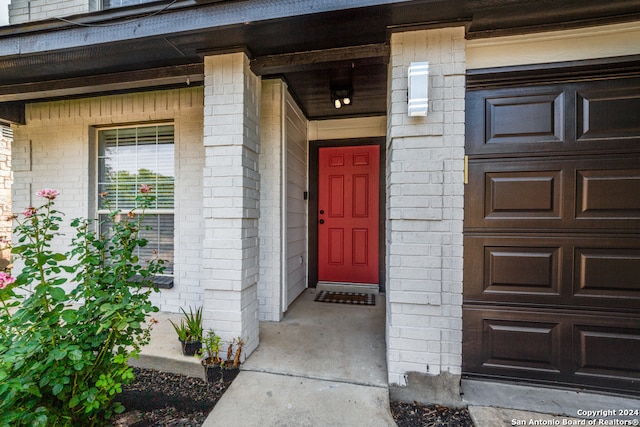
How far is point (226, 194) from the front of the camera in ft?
6.99

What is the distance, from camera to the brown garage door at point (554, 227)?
5.90ft

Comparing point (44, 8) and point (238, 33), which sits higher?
point (44, 8)

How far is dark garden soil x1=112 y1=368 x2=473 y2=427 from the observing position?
1.70 metres

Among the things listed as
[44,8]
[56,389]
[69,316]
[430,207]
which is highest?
[44,8]

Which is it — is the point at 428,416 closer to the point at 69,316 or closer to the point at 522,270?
the point at 522,270

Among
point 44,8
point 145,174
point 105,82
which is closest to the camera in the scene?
point 105,82

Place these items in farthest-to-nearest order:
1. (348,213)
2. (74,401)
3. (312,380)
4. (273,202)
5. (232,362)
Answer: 1. (348,213)
2. (273,202)
3. (232,362)
4. (312,380)
5. (74,401)

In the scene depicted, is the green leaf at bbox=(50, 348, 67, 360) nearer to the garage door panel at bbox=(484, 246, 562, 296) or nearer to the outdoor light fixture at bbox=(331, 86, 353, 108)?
the garage door panel at bbox=(484, 246, 562, 296)

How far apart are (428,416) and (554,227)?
4.95ft

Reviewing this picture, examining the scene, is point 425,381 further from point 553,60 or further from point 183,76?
point 183,76

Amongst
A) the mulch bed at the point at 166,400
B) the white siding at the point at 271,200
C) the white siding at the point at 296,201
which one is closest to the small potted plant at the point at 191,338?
the mulch bed at the point at 166,400

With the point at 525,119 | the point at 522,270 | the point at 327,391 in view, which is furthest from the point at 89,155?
the point at 522,270

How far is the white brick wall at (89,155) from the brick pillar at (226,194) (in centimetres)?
93

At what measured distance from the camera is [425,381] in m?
1.83
